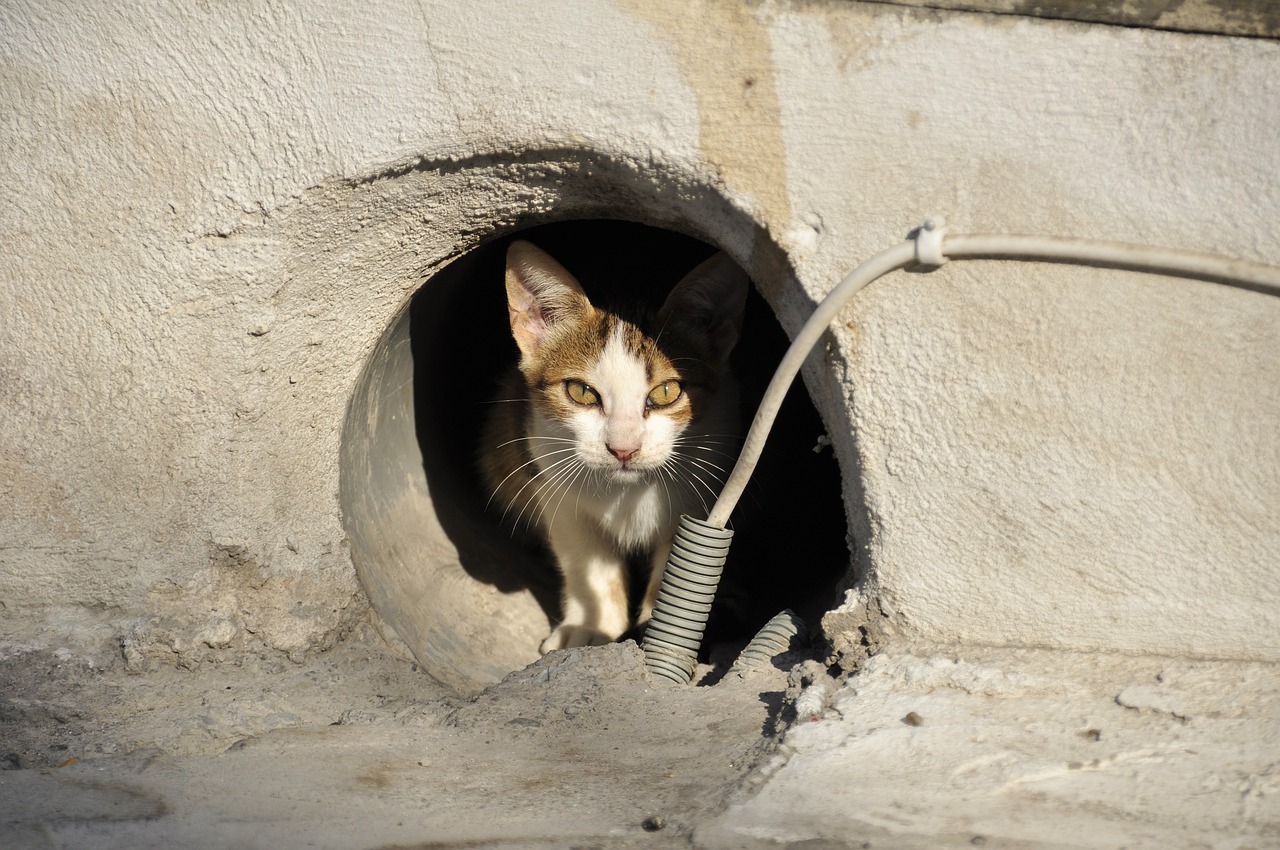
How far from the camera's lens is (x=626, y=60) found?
205 centimetres

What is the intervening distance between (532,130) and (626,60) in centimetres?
24

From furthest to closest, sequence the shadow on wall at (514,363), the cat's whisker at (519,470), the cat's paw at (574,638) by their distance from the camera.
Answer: the shadow on wall at (514,363) < the cat's paw at (574,638) < the cat's whisker at (519,470)

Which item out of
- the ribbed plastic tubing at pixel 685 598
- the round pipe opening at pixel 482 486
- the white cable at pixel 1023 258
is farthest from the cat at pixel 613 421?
the white cable at pixel 1023 258

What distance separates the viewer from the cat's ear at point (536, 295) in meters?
2.89

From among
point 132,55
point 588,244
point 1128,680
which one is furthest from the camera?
point 588,244

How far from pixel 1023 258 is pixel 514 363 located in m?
2.17

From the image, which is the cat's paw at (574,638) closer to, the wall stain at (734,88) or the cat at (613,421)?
the cat at (613,421)

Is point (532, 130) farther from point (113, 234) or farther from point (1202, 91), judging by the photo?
point (1202, 91)

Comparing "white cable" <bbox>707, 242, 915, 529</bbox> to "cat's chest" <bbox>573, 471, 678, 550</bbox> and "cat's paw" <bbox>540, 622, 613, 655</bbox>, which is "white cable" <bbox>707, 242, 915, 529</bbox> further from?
"cat's paw" <bbox>540, 622, 613, 655</bbox>

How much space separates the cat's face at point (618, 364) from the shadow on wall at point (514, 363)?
0.67ft

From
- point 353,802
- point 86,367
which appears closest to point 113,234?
point 86,367

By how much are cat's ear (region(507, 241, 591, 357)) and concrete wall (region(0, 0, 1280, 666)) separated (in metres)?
0.41

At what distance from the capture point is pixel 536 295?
3043 mm

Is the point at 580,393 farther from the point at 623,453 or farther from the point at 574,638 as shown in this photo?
the point at 574,638
